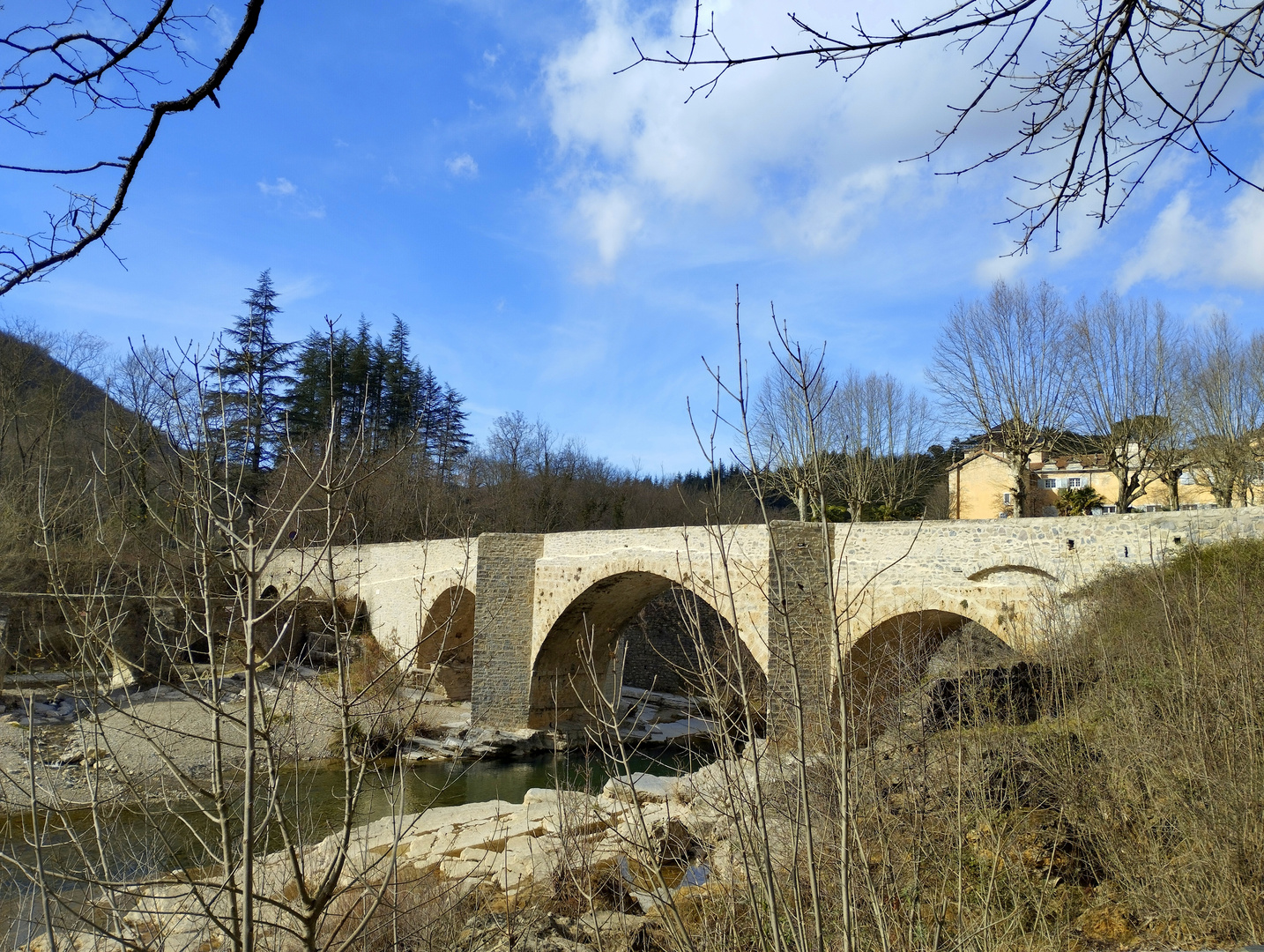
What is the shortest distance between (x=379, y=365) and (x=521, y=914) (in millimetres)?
24852

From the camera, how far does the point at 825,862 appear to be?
3.63 metres

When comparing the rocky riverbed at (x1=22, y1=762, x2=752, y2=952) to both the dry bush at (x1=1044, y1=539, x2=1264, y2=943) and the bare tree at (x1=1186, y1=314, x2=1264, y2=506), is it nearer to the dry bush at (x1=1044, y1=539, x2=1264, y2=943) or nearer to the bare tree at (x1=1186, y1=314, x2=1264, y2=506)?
the dry bush at (x1=1044, y1=539, x2=1264, y2=943)

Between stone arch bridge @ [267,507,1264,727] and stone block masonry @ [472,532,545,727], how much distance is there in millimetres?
22

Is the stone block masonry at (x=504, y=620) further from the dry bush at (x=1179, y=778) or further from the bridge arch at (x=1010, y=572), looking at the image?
the dry bush at (x=1179, y=778)

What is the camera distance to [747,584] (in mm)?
10117

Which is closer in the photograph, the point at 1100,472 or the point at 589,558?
the point at 589,558

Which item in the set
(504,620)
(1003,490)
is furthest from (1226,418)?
(504,620)

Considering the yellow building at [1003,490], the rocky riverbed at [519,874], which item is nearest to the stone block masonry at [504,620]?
the rocky riverbed at [519,874]

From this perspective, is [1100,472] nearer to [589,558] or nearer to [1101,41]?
[589,558]

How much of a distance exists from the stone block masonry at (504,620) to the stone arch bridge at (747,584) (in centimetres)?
2

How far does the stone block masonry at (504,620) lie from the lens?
556 inches

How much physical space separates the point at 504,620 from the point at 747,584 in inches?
222

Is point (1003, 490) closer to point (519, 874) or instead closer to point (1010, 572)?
point (1010, 572)

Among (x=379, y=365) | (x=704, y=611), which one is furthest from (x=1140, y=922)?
(x=379, y=365)
